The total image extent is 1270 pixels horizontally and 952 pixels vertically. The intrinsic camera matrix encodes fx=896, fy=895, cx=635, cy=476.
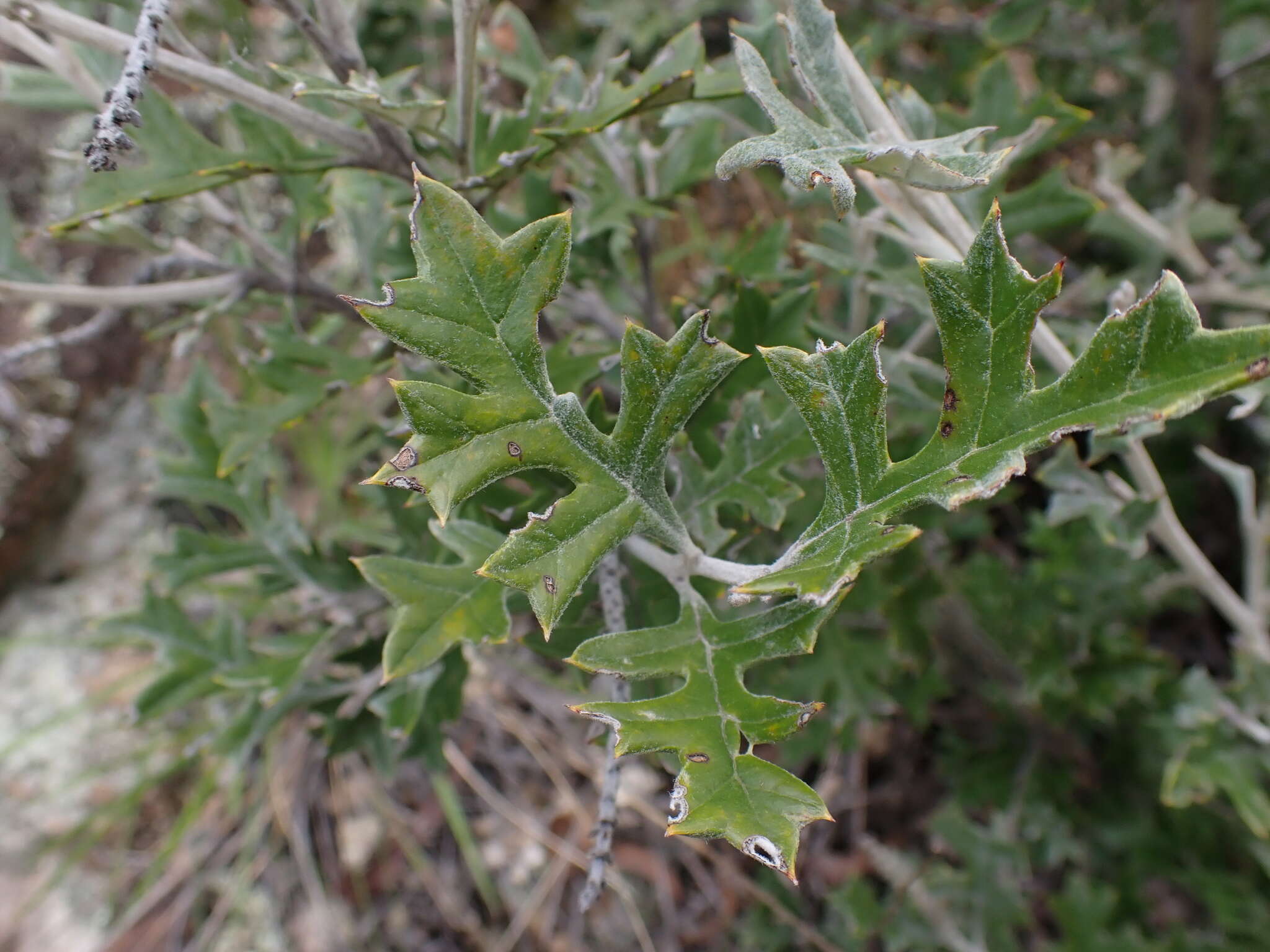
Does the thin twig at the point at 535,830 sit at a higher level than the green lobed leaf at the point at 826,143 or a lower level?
lower

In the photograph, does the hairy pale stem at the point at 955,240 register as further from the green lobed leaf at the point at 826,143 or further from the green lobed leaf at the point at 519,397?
the green lobed leaf at the point at 519,397

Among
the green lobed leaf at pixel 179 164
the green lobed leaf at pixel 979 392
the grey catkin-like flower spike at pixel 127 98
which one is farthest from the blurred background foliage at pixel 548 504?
the green lobed leaf at pixel 979 392

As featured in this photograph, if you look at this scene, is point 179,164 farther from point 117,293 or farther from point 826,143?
point 826,143

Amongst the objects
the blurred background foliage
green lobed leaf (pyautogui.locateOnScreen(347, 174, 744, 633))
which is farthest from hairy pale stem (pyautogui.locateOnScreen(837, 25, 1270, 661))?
green lobed leaf (pyautogui.locateOnScreen(347, 174, 744, 633))

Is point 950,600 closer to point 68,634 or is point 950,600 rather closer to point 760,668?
point 760,668

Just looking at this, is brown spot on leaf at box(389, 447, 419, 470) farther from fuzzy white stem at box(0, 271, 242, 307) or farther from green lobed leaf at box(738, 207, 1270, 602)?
fuzzy white stem at box(0, 271, 242, 307)

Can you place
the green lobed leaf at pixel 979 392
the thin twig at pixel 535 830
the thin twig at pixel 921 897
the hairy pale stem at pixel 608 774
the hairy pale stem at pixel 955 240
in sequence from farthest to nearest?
the thin twig at pixel 535 830, the thin twig at pixel 921 897, the hairy pale stem at pixel 955 240, the hairy pale stem at pixel 608 774, the green lobed leaf at pixel 979 392
